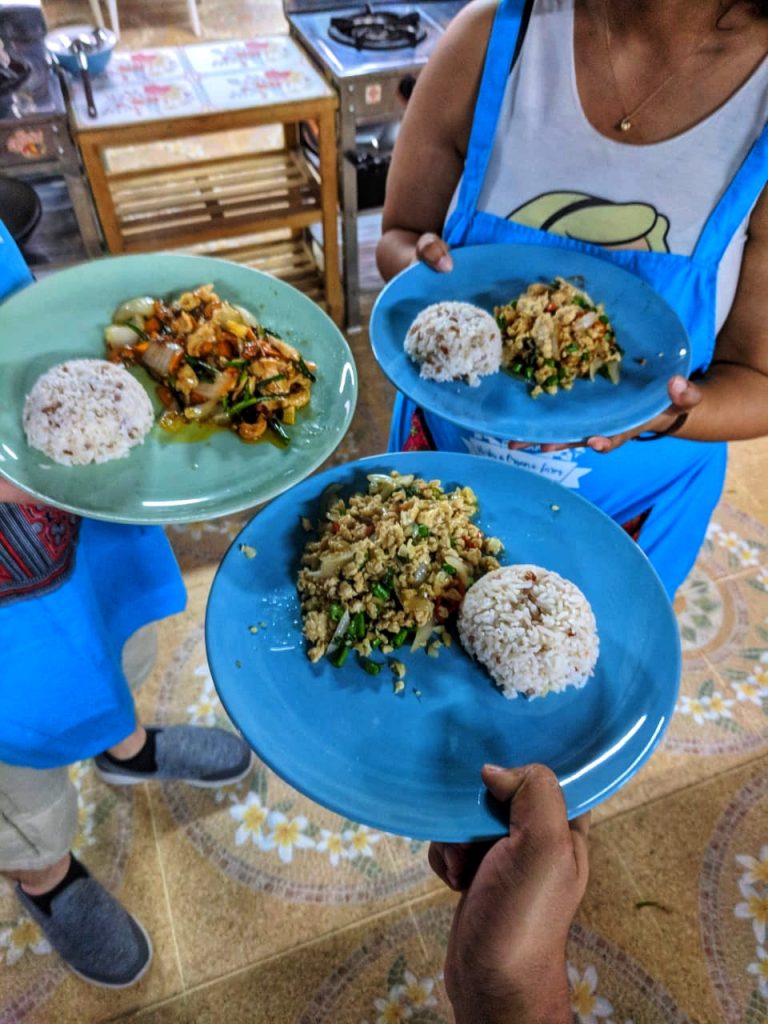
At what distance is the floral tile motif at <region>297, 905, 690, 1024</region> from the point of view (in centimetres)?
205

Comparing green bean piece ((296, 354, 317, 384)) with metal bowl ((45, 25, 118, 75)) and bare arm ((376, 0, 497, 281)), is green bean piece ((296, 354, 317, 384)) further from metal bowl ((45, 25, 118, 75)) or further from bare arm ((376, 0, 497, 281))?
metal bowl ((45, 25, 118, 75))

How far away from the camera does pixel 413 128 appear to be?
1.87m

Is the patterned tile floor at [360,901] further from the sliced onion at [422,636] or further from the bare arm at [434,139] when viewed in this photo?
the bare arm at [434,139]

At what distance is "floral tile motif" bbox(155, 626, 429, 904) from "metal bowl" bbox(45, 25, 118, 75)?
315 centimetres

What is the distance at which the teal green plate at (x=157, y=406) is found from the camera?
1441 mm

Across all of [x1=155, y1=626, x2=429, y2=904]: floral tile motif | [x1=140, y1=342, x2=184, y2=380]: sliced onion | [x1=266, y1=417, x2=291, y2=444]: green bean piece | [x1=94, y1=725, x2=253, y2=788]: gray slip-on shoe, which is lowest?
[x1=155, y1=626, x2=429, y2=904]: floral tile motif

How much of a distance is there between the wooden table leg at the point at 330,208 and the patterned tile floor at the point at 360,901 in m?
2.42

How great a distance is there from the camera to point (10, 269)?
163 cm

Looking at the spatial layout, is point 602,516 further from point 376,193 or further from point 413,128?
point 376,193

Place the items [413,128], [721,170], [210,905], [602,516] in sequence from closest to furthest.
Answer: [602,516] → [721,170] → [413,128] → [210,905]

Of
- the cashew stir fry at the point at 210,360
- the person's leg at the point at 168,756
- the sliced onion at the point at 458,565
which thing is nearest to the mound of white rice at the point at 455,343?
the cashew stir fry at the point at 210,360

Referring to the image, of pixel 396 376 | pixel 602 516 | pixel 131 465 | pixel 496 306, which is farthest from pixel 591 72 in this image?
pixel 131 465

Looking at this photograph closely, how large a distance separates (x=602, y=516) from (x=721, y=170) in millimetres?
868

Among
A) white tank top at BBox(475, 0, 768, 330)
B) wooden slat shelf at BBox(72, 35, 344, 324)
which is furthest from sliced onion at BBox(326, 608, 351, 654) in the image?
wooden slat shelf at BBox(72, 35, 344, 324)
